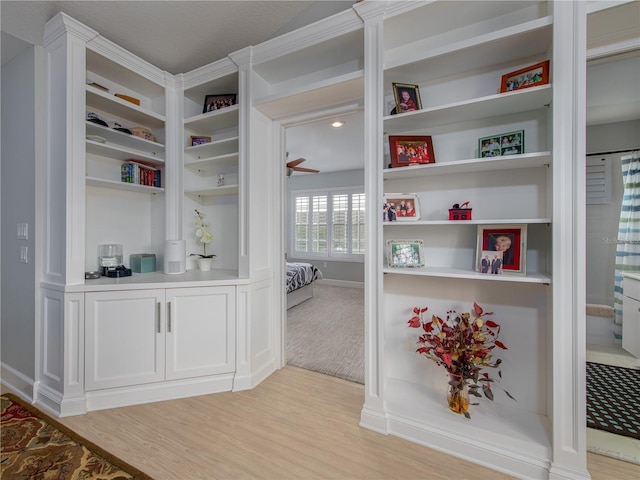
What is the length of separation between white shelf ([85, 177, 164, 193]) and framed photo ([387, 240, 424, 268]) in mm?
2136

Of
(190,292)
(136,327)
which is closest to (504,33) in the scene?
(190,292)

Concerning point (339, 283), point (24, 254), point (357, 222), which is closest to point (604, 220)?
point (24, 254)

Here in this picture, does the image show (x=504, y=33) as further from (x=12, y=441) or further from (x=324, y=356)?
(x=12, y=441)

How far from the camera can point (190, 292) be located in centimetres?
208

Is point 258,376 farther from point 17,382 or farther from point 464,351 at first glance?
point 17,382

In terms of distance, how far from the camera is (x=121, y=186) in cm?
231

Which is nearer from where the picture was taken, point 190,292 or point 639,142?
point 639,142

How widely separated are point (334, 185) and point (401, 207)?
495cm

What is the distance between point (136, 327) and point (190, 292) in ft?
1.42

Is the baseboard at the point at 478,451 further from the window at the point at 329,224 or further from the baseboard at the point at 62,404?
the window at the point at 329,224

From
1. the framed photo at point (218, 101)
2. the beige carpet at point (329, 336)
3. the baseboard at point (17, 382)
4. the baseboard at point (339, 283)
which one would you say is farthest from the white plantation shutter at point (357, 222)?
the baseboard at point (17, 382)

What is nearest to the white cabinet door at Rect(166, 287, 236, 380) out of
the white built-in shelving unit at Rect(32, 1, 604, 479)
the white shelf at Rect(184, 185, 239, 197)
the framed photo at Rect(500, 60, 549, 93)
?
the white built-in shelving unit at Rect(32, 1, 604, 479)

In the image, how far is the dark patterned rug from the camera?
1612mm

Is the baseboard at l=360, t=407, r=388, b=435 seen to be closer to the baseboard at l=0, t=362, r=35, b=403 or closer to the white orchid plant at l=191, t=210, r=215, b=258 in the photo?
the white orchid plant at l=191, t=210, r=215, b=258
